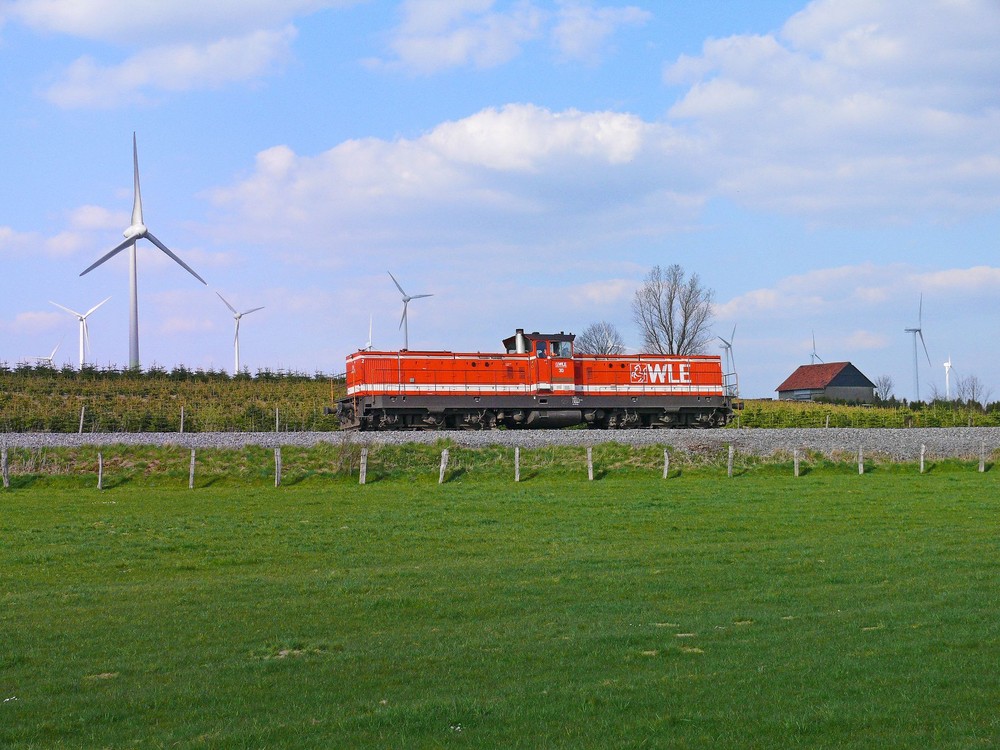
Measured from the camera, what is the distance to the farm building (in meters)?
120

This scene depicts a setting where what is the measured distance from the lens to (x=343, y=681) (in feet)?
31.5

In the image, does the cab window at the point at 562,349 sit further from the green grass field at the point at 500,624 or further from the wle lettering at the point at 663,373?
the green grass field at the point at 500,624

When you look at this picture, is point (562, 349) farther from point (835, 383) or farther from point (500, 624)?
point (835, 383)

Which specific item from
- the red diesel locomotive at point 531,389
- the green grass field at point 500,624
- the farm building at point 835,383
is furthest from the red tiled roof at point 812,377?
the green grass field at point 500,624

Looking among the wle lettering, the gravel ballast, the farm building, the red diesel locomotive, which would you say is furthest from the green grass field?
the farm building

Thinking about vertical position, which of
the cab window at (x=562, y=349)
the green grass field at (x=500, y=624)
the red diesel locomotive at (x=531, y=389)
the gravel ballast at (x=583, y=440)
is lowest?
the green grass field at (x=500, y=624)

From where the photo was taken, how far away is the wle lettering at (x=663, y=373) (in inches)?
1918

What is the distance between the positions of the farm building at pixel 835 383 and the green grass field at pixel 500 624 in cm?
9563

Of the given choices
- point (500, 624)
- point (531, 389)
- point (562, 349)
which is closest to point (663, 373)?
point (562, 349)

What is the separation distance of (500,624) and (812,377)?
118m

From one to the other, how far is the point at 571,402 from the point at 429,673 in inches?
1463

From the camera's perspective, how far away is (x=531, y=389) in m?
45.9

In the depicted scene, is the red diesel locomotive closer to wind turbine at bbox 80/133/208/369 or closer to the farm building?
wind turbine at bbox 80/133/208/369

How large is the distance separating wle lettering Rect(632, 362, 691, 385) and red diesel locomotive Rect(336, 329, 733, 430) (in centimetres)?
5
